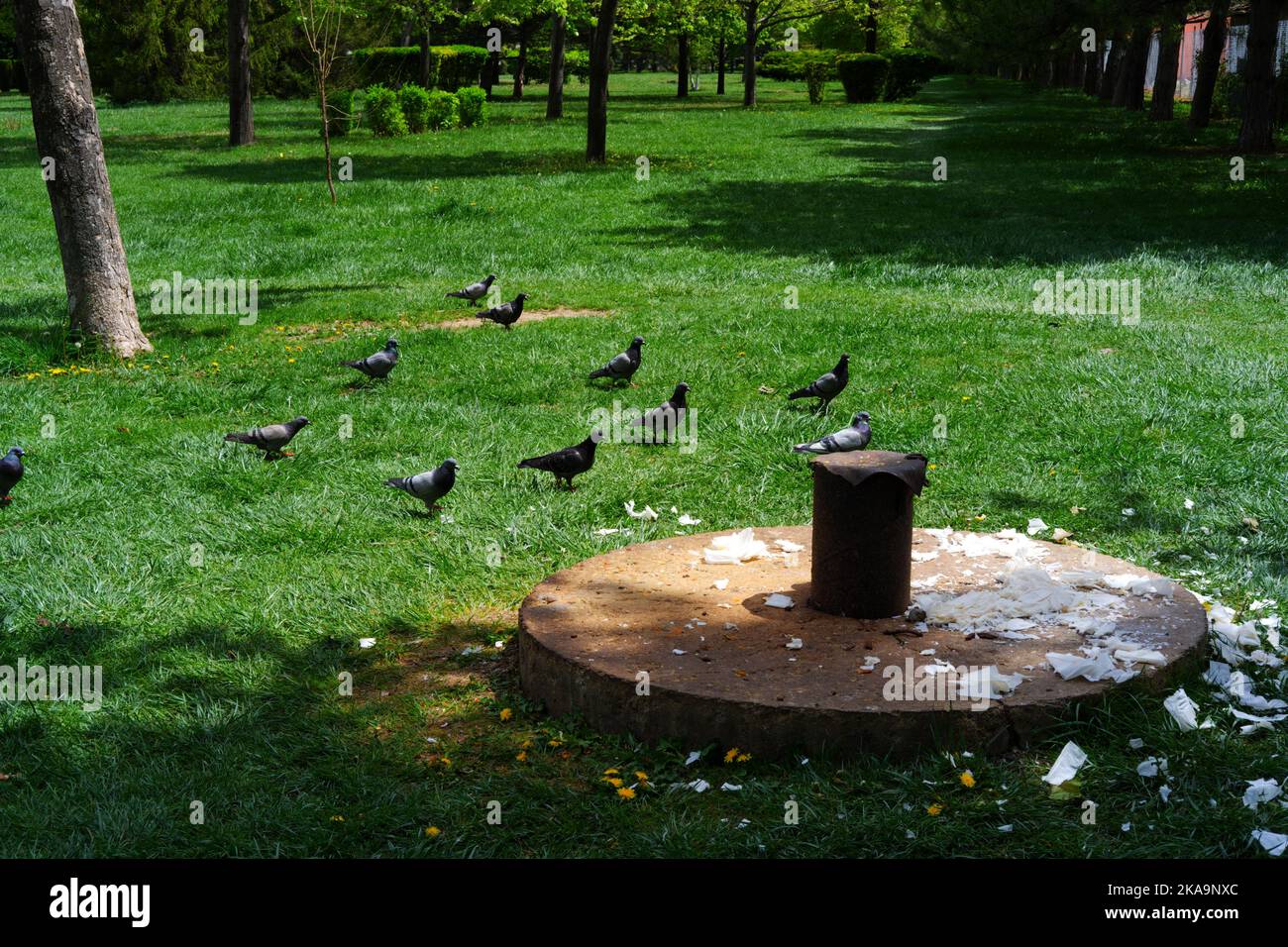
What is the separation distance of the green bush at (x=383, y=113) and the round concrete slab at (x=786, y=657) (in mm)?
24827

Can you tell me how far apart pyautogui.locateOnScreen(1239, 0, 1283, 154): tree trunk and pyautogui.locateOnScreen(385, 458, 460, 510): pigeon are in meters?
19.5

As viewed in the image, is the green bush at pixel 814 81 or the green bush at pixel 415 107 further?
the green bush at pixel 814 81

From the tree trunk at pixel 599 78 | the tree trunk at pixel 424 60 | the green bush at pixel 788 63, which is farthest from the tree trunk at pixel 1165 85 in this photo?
the green bush at pixel 788 63

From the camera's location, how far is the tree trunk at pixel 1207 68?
25781mm

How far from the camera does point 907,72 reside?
45.8m

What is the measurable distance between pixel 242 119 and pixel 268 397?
19317mm

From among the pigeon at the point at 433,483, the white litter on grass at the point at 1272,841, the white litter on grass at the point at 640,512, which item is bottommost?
the white litter on grass at the point at 1272,841

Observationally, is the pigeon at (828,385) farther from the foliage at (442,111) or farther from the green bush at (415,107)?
the foliage at (442,111)

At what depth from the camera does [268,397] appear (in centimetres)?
957

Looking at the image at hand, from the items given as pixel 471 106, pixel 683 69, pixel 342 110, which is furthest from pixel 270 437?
pixel 683 69

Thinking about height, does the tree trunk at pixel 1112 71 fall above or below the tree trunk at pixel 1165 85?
above

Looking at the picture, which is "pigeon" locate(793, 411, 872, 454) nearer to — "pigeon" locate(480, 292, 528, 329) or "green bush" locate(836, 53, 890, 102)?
"pigeon" locate(480, 292, 528, 329)

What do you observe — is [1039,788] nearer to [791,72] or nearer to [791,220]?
[791,220]

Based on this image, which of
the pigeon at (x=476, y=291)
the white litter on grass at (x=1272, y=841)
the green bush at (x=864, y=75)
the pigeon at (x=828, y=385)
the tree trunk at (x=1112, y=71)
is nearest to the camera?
the white litter on grass at (x=1272, y=841)
